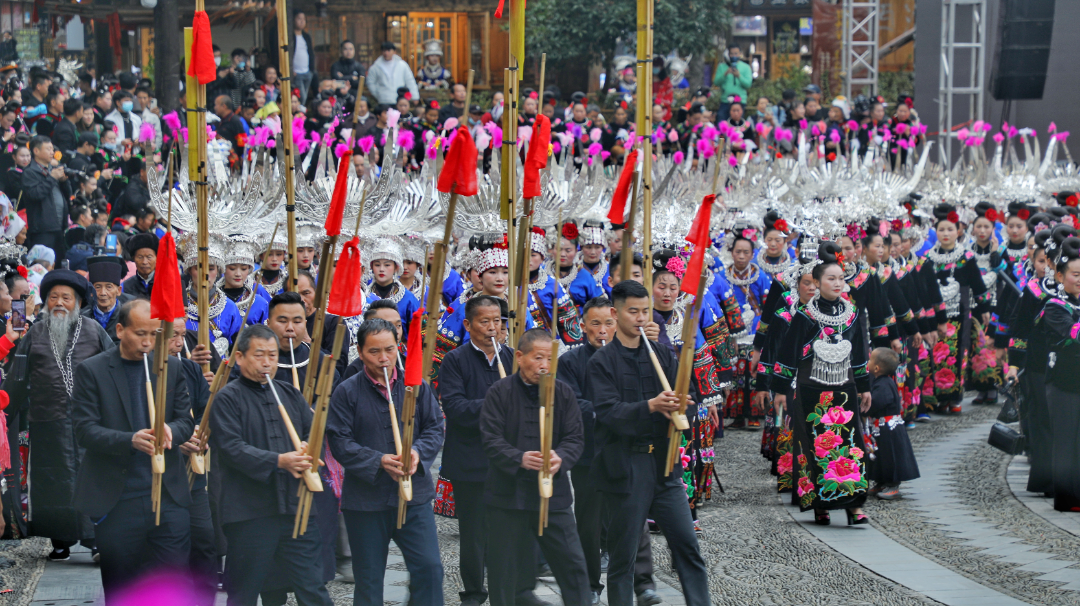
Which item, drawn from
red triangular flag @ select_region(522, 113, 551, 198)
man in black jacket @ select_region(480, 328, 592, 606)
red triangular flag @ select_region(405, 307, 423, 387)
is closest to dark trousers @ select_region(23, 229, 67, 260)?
red triangular flag @ select_region(522, 113, 551, 198)

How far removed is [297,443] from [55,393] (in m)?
2.11

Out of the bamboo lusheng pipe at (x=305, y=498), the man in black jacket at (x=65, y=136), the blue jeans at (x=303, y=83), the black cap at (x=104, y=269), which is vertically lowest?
the bamboo lusheng pipe at (x=305, y=498)

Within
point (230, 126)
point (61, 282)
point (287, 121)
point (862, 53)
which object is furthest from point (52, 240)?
point (862, 53)

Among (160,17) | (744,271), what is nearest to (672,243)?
(744,271)

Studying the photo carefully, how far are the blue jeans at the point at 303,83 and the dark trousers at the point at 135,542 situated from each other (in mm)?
12446

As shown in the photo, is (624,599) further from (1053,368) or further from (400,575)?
(1053,368)

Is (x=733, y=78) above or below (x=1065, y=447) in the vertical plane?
above

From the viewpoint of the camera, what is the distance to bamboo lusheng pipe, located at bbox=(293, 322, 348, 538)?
4613 millimetres

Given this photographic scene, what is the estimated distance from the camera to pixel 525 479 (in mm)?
5043

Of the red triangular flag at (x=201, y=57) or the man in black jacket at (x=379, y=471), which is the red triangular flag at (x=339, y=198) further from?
the red triangular flag at (x=201, y=57)

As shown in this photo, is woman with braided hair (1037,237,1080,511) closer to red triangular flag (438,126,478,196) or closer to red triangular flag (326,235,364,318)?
red triangular flag (438,126,478,196)

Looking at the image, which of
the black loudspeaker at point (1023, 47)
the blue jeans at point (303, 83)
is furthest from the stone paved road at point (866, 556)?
the blue jeans at point (303, 83)

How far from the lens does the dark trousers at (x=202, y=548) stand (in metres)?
5.18

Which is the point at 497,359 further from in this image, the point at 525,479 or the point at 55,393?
the point at 55,393
